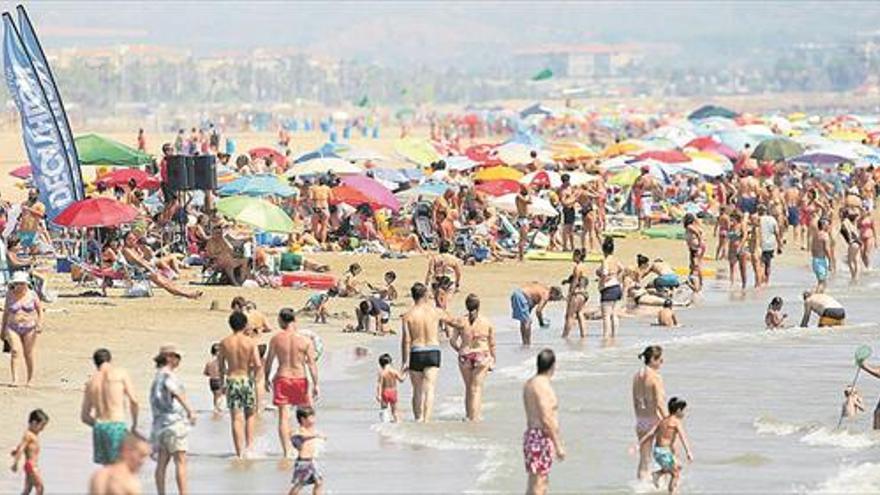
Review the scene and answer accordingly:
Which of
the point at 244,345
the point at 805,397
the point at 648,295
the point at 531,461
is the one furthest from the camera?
the point at 648,295

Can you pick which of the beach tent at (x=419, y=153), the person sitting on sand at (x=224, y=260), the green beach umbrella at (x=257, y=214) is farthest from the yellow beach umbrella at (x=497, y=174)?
the green beach umbrella at (x=257, y=214)

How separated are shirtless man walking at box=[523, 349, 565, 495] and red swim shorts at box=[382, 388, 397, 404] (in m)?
4.07

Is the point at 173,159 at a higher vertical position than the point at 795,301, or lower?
higher

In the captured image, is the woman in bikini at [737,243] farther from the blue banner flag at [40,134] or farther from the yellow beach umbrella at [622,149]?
the yellow beach umbrella at [622,149]

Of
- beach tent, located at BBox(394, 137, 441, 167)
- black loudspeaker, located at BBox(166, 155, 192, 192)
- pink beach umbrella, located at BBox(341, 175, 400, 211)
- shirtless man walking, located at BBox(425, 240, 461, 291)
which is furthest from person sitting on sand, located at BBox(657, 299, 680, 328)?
beach tent, located at BBox(394, 137, 441, 167)

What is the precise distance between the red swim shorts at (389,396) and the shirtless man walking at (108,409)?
170 inches

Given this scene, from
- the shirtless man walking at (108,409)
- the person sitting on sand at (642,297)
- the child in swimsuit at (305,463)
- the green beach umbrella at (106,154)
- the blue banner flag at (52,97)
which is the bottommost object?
the person sitting on sand at (642,297)

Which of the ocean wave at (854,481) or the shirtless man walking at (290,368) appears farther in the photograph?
the shirtless man walking at (290,368)

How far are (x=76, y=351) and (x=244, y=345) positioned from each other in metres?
5.98

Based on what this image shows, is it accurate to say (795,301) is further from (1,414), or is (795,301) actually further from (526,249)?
(1,414)

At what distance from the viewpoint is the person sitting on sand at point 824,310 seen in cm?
2303

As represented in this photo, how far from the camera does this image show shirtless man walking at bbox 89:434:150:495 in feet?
29.7

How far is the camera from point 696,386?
1917 centimetres

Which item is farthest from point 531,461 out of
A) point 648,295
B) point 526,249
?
Result: point 526,249
